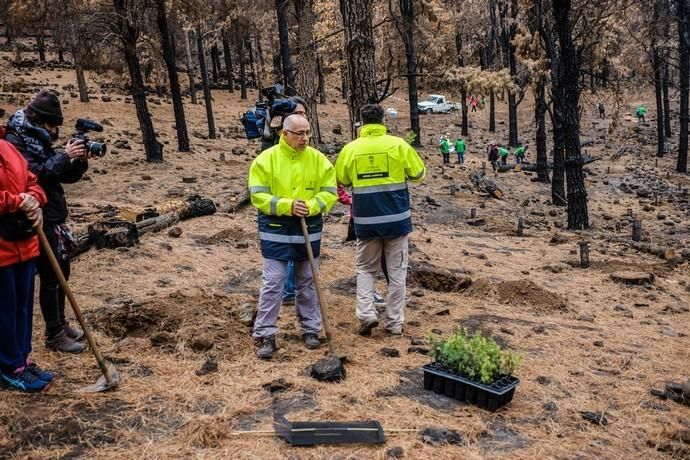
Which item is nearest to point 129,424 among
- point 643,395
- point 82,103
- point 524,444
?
point 524,444

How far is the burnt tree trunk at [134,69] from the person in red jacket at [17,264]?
1450 centimetres

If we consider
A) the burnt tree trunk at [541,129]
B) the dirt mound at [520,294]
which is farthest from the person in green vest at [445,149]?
the dirt mound at [520,294]

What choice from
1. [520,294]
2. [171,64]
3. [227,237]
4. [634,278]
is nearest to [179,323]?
[227,237]

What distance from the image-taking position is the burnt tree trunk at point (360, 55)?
26.4 ft

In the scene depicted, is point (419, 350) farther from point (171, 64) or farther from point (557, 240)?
point (171, 64)

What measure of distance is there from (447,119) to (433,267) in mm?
37718

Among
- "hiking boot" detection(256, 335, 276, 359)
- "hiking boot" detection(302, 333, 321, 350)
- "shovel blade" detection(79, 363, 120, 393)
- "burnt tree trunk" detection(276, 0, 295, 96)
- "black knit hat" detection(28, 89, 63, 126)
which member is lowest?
"hiking boot" detection(302, 333, 321, 350)

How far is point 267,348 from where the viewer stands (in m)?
5.02

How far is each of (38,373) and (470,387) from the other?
3225 millimetres

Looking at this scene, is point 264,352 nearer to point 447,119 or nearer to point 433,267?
point 433,267

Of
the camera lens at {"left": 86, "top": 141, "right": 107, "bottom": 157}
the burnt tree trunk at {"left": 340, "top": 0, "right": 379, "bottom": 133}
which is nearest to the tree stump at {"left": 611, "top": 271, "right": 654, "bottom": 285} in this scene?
the burnt tree trunk at {"left": 340, "top": 0, "right": 379, "bottom": 133}

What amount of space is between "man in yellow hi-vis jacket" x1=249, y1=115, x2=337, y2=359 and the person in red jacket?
173 cm

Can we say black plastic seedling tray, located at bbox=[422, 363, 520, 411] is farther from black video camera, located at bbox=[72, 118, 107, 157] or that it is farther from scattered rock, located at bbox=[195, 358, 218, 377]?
black video camera, located at bbox=[72, 118, 107, 157]

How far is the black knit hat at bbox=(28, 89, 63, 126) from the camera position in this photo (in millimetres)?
4480
